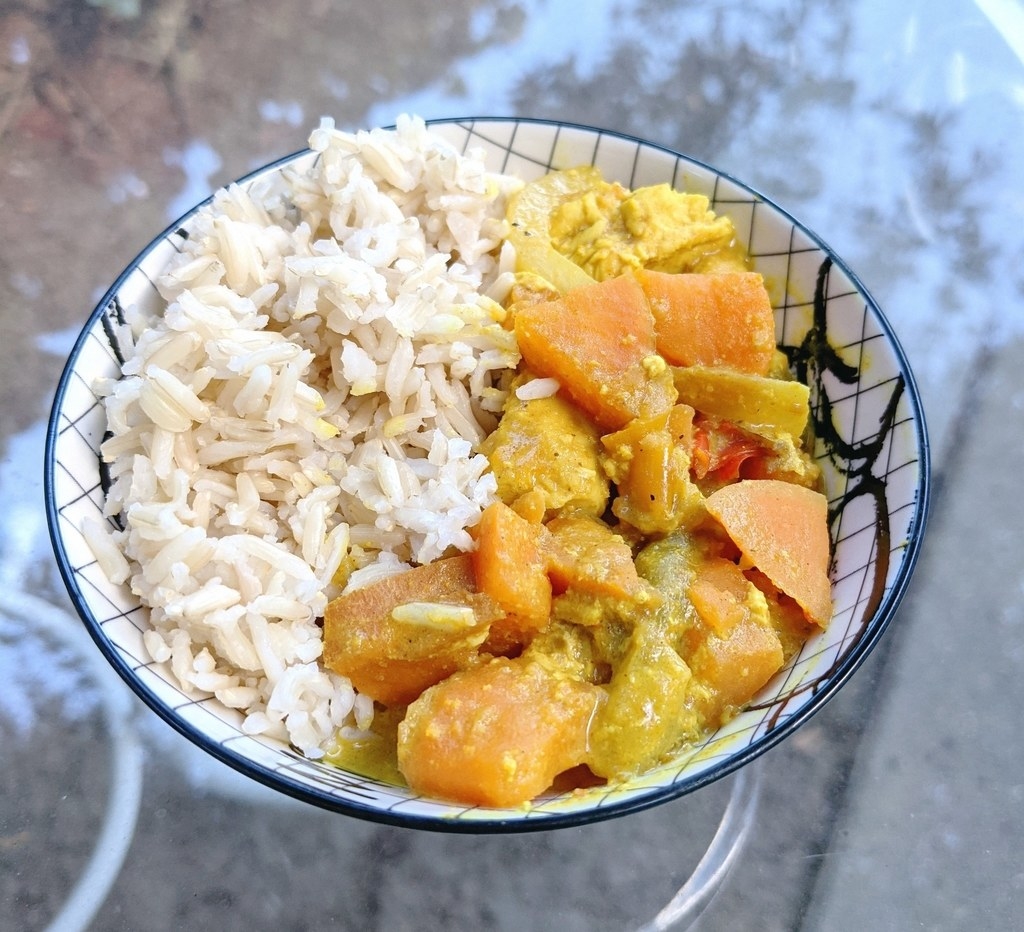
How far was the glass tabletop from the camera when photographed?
77.0 inches

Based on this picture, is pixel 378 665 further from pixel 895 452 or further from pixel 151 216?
pixel 151 216

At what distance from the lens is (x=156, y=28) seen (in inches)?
128

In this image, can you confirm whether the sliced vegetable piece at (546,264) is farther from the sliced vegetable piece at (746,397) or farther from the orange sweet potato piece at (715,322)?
the sliced vegetable piece at (746,397)

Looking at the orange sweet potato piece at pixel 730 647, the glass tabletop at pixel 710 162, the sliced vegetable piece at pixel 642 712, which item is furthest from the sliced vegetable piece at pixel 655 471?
the glass tabletop at pixel 710 162

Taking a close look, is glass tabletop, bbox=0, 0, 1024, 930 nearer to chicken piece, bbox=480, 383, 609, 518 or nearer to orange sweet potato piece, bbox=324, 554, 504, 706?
orange sweet potato piece, bbox=324, 554, 504, 706

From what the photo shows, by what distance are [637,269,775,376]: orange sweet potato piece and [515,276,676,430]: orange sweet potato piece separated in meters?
0.06

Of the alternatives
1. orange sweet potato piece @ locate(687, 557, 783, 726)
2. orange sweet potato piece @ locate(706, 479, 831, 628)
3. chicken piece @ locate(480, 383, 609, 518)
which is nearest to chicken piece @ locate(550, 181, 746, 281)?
chicken piece @ locate(480, 383, 609, 518)

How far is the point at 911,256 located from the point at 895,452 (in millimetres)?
1282

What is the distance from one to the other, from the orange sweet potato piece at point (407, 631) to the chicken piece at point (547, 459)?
0.74ft

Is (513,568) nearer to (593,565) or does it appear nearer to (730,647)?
(593,565)

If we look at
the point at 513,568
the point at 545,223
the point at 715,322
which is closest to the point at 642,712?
the point at 513,568

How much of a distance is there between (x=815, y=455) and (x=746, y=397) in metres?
0.28

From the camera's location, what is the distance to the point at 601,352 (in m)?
1.91

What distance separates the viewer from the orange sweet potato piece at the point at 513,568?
163 centimetres
